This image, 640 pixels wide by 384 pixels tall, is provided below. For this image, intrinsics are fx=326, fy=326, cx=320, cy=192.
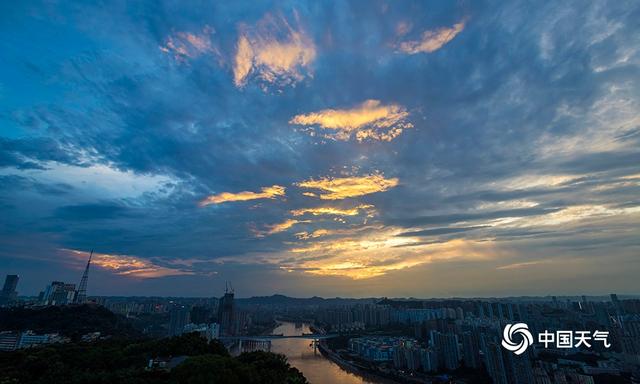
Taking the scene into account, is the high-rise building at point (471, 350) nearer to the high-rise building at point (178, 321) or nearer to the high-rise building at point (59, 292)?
the high-rise building at point (178, 321)

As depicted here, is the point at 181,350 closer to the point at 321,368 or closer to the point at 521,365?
the point at 521,365

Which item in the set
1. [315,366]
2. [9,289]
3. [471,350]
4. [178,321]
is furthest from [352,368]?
[9,289]

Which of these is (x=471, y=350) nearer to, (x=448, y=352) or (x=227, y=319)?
(x=448, y=352)

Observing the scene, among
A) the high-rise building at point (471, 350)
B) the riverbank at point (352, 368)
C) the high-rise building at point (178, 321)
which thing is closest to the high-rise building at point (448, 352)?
the high-rise building at point (471, 350)

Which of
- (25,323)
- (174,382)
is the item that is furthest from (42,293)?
(174,382)

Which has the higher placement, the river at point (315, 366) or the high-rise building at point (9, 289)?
the high-rise building at point (9, 289)

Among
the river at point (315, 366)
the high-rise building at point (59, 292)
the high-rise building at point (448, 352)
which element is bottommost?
the river at point (315, 366)

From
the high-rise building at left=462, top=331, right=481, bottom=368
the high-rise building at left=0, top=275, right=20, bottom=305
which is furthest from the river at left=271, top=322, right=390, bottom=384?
the high-rise building at left=0, top=275, right=20, bottom=305

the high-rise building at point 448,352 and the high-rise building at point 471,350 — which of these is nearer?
the high-rise building at point 471,350
